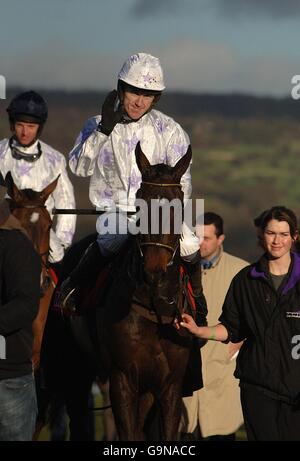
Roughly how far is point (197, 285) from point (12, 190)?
1.59 meters

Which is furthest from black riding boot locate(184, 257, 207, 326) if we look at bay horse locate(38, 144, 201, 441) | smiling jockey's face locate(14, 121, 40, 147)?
smiling jockey's face locate(14, 121, 40, 147)

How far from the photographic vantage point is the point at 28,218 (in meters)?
10.4

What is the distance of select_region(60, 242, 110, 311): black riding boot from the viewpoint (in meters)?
10.1

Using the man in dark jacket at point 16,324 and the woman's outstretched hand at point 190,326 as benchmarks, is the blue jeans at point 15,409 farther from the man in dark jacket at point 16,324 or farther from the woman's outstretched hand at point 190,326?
the woman's outstretched hand at point 190,326

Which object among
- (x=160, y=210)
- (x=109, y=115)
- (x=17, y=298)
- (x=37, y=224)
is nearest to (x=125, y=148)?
(x=109, y=115)

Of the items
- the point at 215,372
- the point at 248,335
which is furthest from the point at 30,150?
the point at 248,335

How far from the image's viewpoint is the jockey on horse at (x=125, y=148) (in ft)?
32.0

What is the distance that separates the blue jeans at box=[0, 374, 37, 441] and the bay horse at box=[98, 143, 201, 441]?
6.09 ft

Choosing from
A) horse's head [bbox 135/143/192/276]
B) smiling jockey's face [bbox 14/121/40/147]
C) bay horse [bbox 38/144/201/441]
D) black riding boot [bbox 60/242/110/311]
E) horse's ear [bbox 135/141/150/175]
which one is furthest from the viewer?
smiling jockey's face [bbox 14/121/40/147]

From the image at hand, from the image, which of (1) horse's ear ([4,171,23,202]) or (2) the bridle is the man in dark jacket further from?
(1) horse's ear ([4,171,23,202])

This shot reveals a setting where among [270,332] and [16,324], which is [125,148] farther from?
[16,324]

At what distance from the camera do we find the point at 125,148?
9.89 metres
